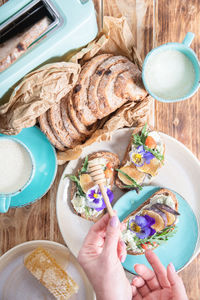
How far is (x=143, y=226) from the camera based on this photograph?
1404 mm

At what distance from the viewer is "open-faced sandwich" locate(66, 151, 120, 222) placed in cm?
141

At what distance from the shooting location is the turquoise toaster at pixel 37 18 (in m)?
1.11

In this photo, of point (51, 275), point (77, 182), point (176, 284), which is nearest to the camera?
point (51, 275)

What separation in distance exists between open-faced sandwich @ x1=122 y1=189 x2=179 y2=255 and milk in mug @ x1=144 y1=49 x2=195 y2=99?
16.9 inches

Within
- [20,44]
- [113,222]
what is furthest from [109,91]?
[113,222]

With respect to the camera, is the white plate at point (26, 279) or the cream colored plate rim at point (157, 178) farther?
the cream colored plate rim at point (157, 178)

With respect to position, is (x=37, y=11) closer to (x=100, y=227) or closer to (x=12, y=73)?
(x=12, y=73)

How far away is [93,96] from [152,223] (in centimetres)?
59

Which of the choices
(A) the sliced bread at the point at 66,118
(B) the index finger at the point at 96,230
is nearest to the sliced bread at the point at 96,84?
(A) the sliced bread at the point at 66,118

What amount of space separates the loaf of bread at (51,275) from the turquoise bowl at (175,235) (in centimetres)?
53

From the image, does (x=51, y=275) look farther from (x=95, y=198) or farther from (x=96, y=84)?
(x=96, y=84)

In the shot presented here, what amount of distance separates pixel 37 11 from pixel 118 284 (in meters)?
0.98

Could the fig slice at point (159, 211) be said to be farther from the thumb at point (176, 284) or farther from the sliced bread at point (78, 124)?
the sliced bread at point (78, 124)

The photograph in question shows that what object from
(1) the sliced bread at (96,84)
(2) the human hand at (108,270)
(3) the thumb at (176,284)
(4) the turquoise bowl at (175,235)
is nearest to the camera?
(2) the human hand at (108,270)
